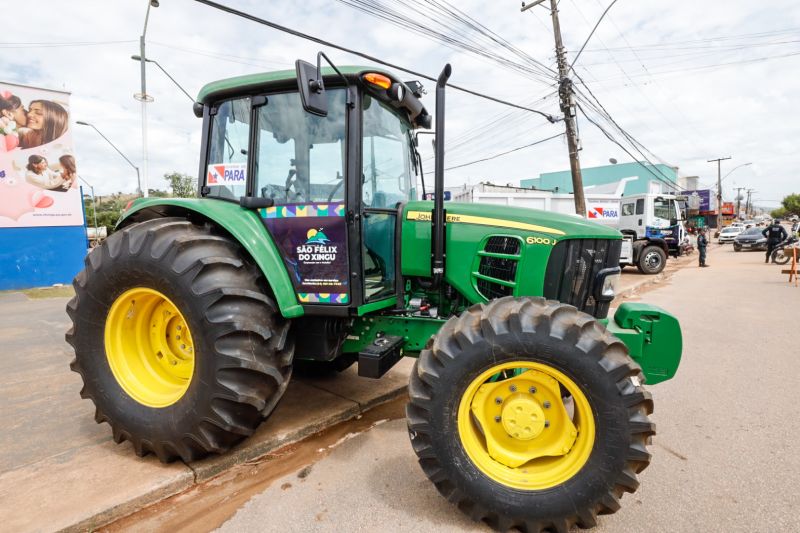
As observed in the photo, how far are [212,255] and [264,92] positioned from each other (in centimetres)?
116

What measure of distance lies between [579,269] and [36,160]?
13.2m

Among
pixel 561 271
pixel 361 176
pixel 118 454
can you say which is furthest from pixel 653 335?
pixel 118 454

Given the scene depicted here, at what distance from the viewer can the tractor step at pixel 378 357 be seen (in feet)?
9.00

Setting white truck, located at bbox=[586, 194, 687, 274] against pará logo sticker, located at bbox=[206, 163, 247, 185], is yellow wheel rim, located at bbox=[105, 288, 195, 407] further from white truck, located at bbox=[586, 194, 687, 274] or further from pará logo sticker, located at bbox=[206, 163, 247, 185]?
white truck, located at bbox=[586, 194, 687, 274]

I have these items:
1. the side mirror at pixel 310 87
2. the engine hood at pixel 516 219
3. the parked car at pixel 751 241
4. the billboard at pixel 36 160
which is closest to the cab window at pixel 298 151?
the side mirror at pixel 310 87

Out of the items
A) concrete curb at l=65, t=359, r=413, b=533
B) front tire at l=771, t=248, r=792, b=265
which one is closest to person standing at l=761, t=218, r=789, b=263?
front tire at l=771, t=248, r=792, b=265

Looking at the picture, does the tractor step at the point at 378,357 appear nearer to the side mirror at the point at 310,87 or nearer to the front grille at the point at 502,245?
the front grille at the point at 502,245

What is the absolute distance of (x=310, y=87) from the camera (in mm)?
2348

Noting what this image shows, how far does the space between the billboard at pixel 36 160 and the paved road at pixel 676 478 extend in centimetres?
1209

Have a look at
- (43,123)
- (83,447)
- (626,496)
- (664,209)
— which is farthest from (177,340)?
(664,209)

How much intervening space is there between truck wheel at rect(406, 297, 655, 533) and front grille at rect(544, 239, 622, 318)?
23.9 inches

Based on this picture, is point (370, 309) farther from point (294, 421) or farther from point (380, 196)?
point (294, 421)

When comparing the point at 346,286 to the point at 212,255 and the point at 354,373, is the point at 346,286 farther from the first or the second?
the point at 354,373

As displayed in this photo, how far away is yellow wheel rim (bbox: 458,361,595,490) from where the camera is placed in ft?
7.07
